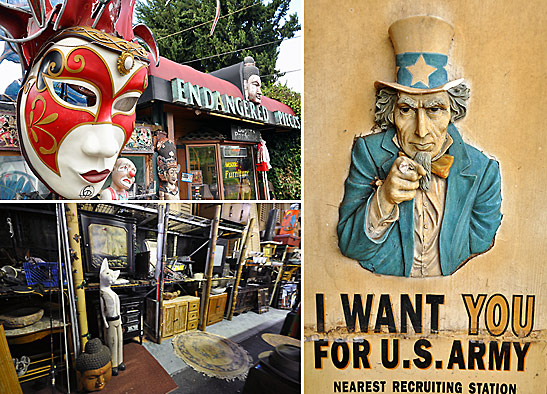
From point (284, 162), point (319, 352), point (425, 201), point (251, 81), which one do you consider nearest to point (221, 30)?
point (251, 81)

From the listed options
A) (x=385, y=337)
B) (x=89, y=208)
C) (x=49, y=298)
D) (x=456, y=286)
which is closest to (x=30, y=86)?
(x=89, y=208)

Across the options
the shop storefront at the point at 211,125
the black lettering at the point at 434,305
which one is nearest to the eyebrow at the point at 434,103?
the shop storefront at the point at 211,125

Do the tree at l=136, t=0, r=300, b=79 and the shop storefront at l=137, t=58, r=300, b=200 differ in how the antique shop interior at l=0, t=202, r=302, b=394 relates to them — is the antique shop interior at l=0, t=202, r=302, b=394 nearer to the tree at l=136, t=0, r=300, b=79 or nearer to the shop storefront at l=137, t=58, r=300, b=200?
the shop storefront at l=137, t=58, r=300, b=200

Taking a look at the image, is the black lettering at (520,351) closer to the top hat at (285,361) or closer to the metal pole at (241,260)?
the top hat at (285,361)

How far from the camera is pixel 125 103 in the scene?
4.90 ft

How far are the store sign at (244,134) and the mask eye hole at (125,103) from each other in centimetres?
80

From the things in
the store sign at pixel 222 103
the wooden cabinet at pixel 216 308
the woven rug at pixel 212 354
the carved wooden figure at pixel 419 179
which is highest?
the store sign at pixel 222 103

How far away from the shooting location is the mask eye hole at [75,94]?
1382 mm

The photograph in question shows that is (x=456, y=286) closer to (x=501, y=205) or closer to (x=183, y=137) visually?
(x=501, y=205)

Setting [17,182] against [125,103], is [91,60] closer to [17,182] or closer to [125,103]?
[125,103]

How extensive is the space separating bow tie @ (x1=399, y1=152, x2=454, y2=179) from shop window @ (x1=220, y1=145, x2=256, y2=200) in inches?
40.7

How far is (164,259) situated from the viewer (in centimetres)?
162

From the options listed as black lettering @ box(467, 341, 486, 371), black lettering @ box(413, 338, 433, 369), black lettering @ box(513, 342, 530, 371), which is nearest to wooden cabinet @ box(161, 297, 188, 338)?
black lettering @ box(413, 338, 433, 369)

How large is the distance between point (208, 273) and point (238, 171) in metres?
0.81
